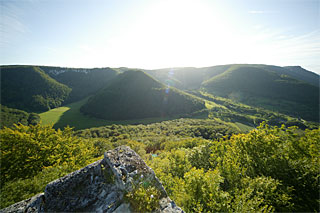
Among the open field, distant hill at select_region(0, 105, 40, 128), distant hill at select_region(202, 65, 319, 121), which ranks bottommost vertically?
the open field

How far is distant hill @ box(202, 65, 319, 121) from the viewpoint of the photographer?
125 metres

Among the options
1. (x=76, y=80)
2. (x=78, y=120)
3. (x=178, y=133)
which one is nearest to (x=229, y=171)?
(x=178, y=133)

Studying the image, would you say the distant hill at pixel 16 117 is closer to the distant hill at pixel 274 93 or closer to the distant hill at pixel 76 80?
the distant hill at pixel 76 80

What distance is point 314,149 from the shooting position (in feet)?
22.2

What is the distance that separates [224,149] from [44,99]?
559ft

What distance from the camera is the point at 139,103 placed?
12206 centimetres

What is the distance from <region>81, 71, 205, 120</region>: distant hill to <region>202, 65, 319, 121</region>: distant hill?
3206 inches

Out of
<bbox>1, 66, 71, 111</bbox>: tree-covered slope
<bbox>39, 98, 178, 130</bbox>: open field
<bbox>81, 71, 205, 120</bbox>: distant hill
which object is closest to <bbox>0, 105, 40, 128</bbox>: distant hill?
<bbox>39, 98, 178, 130</bbox>: open field

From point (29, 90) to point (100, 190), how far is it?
612ft

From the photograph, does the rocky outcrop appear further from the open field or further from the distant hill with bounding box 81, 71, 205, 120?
the distant hill with bounding box 81, 71, 205, 120

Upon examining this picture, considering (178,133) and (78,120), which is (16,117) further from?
(178,133)

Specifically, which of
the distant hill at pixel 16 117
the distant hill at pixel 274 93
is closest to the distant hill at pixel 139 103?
the distant hill at pixel 16 117

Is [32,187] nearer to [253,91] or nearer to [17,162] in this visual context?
[17,162]

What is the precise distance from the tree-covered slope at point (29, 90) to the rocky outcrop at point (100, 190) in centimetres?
15987
